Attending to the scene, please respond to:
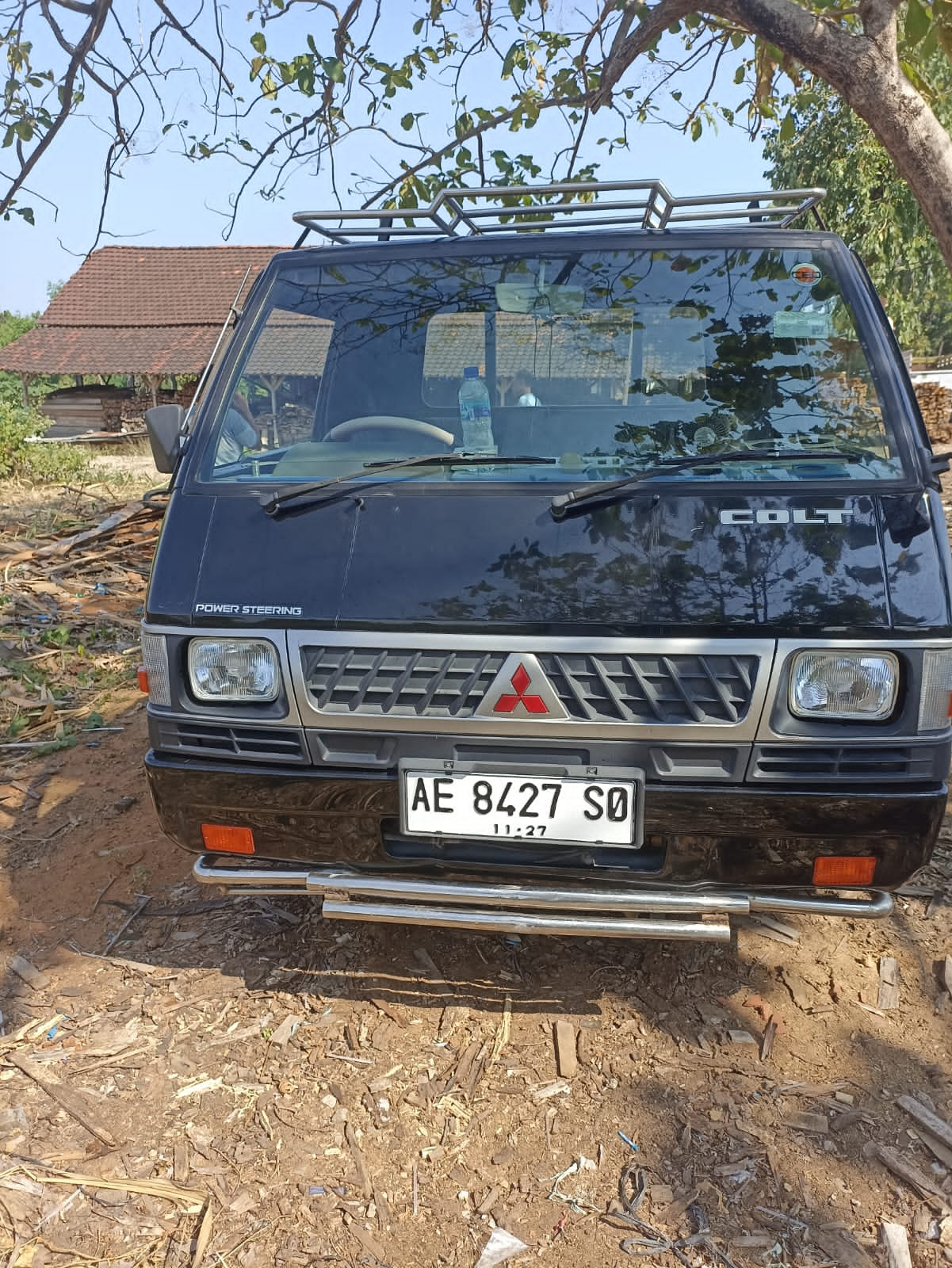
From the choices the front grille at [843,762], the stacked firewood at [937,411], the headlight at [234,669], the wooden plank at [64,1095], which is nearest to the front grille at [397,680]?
the headlight at [234,669]

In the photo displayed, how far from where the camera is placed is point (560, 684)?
2.38 m

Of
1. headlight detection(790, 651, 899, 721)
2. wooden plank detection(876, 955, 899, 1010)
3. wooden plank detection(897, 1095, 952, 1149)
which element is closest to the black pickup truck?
headlight detection(790, 651, 899, 721)

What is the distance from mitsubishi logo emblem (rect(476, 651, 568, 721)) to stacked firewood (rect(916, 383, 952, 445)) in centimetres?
1412

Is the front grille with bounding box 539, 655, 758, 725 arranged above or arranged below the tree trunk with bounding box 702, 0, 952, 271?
below

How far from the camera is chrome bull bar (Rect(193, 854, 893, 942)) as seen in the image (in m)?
2.39

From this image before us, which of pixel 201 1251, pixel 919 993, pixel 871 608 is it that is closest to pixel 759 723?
pixel 871 608

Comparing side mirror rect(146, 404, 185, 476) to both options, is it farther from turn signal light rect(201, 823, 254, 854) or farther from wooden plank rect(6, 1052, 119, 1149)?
wooden plank rect(6, 1052, 119, 1149)

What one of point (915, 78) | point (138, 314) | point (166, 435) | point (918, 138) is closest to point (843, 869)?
point (166, 435)

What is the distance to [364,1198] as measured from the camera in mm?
2266

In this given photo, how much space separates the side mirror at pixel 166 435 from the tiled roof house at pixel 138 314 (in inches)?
1008

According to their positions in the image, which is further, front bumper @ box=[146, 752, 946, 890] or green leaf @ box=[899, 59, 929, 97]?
green leaf @ box=[899, 59, 929, 97]

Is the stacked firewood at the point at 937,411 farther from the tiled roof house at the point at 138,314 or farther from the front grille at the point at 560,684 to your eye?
the tiled roof house at the point at 138,314

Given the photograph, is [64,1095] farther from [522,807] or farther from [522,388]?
[522,388]

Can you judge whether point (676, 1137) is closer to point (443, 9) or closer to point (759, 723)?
point (759, 723)
